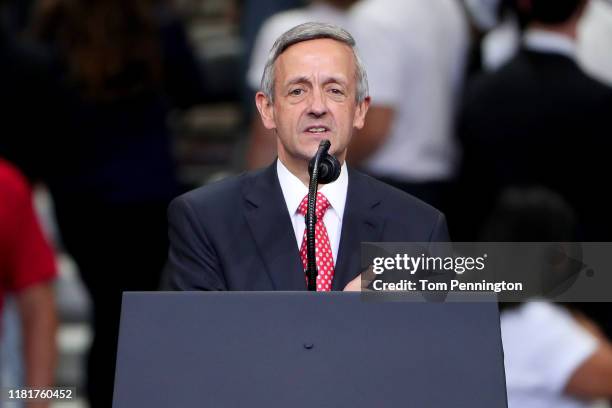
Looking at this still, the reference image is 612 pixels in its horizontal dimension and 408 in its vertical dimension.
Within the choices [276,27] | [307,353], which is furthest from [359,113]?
[276,27]

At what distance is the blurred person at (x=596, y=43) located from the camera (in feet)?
17.0

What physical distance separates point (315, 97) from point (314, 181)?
0.65 ft

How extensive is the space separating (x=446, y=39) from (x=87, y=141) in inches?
51.9

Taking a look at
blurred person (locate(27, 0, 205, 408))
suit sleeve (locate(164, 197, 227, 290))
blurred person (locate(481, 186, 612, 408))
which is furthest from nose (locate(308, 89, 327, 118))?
blurred person (locate(27, 0, 205, 408))

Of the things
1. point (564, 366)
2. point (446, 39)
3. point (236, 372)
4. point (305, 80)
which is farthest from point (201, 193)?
point (446, 39)

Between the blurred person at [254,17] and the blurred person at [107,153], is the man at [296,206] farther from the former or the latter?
the blurred person at [254,17]

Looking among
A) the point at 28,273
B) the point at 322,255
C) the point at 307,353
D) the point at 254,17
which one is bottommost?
the point at 307,353

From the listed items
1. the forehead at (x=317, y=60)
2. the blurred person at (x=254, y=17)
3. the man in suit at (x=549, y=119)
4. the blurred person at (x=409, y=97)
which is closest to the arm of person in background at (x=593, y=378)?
the man in suit at (x=549, y=119)

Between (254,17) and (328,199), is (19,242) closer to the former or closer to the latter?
(328,199)

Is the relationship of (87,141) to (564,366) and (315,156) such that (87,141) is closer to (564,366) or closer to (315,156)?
(564,366)

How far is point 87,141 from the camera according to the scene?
16.2 ft

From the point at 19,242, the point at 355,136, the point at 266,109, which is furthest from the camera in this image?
the point at 355,136

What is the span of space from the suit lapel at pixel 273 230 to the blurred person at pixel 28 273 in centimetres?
150

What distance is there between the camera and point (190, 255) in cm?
253
